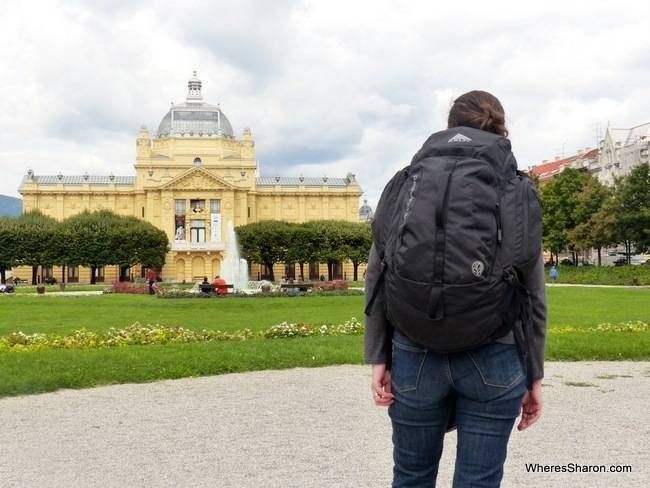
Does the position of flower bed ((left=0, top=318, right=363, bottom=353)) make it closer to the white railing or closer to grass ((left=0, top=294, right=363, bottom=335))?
grass ((left=0, top=294, right=363, bottom=335))

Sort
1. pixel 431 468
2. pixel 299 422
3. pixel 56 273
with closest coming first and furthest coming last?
pixel 431 468, pixel 299 422, pixel 56 273

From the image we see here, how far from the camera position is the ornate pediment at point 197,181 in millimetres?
88750

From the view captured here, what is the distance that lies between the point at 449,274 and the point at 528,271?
53 cm

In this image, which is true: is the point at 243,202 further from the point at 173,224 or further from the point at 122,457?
the point at 122,457

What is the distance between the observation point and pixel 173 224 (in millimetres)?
88938

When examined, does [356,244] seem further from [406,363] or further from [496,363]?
[496,363]

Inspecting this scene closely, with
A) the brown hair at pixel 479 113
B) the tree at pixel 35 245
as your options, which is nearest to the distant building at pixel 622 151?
the tree at pixel 35 245

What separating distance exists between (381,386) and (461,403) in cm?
45

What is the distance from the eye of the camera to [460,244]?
329 centimetres

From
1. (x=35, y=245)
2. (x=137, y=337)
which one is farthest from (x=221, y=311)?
(x=35, y=245)

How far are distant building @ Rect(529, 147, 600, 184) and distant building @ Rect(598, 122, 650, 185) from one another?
2934 millimetres

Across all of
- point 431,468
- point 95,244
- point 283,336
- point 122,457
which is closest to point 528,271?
point 431,468

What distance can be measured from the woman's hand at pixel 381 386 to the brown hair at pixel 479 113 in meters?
1.37

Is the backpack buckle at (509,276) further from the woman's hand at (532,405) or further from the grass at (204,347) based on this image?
the grass at (204,347)
